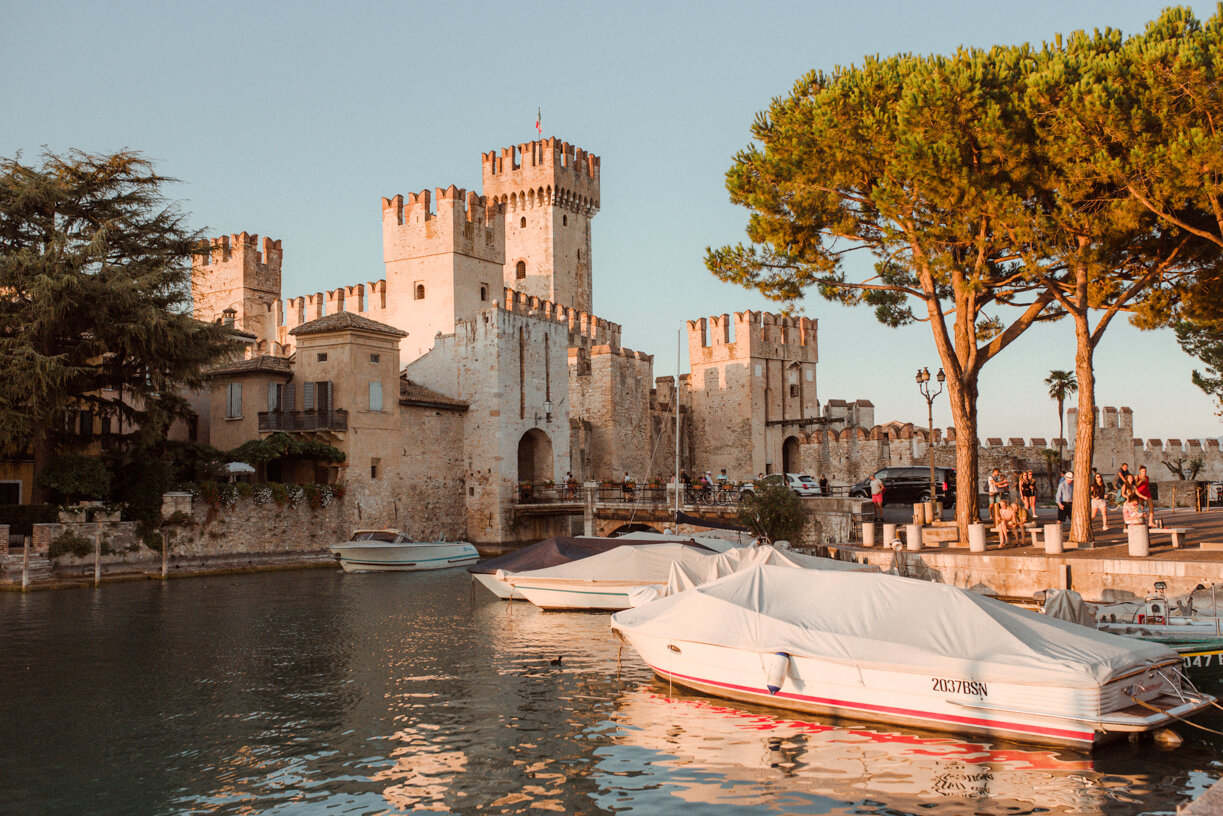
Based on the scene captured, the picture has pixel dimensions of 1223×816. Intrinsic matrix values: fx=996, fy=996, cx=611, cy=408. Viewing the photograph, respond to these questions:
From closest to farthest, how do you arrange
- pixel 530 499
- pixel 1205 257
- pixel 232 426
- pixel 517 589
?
pixel 1205 257, pixel 517 589, pixel 232 426, pixel 530 499

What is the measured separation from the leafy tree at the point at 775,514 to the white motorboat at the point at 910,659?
15756 millimetres

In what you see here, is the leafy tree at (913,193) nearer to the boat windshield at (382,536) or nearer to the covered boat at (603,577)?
the covered boat at (603,577)

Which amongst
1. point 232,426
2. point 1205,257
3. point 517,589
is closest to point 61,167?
point 232,426

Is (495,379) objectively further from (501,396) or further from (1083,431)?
(1083,431)

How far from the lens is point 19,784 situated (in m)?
8.96

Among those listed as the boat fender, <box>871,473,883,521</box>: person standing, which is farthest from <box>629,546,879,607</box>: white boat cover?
<box>871,473,883,521</box>: person standing

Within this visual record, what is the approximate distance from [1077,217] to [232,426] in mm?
26734

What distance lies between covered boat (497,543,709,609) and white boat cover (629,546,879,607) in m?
2.47

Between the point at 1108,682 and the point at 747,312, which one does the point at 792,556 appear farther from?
the point at 747,312

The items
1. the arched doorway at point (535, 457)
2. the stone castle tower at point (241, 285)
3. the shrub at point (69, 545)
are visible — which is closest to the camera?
the shrub at point (69, 545)

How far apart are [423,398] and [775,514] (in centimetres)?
1430

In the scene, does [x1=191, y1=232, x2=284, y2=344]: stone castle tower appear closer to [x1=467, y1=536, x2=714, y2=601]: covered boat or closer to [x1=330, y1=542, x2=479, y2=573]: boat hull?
[x1=330, y1=542, x2=479, y2=573]: boat hull

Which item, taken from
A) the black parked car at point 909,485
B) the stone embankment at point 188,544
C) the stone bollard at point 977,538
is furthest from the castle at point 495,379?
the stone bollard at point 977,538

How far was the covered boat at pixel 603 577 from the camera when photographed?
66.2 ft
